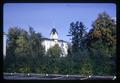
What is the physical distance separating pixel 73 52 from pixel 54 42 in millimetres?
268

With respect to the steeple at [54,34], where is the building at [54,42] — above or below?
below

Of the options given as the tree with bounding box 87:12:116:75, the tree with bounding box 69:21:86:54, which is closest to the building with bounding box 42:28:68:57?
the tree with bounding box 69:21:86:54

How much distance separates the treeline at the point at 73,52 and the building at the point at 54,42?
40 millimetres

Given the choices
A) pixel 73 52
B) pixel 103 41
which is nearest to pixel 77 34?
pixel 73 52

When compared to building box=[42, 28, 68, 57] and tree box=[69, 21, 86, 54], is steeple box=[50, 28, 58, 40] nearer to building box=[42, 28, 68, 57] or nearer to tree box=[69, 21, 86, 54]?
→ building box=[42, 28, 68, 57]

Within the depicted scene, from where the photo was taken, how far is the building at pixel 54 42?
4.72 metres

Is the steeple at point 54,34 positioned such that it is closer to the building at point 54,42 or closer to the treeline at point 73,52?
the building at point 54,42

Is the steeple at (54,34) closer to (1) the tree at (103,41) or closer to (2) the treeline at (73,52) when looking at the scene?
(2) the treeline at (73,52)

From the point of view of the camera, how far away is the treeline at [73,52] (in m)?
4.72

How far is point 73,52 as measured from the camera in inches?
188

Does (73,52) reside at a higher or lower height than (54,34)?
lower

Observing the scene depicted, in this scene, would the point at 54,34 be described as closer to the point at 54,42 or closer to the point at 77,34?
the point at 54,42

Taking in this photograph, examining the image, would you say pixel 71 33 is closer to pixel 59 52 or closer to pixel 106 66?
pixel 59 52

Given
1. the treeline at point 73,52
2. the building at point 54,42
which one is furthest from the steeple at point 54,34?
the treeline at point 73,52
